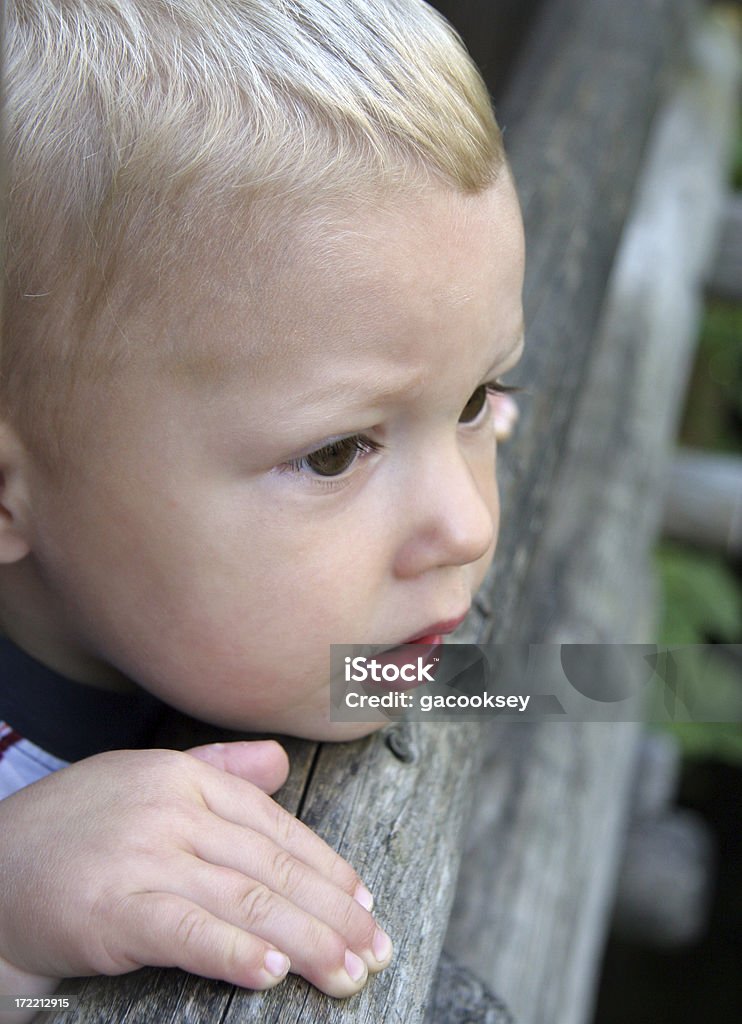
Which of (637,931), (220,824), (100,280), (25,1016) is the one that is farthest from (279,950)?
(637,931)

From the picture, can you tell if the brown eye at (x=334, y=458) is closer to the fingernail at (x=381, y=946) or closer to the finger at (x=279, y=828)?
the finger at (x=279, y=828)

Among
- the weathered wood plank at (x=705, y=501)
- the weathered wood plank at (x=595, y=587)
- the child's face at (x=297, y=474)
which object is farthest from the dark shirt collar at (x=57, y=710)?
the weathered wood plank at (x=705, y=501)

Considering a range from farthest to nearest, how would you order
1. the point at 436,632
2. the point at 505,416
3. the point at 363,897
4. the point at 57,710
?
the point at 505,416, the point at 57,710, the point at 436,632, the point at 363,897

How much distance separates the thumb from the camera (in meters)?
1.08

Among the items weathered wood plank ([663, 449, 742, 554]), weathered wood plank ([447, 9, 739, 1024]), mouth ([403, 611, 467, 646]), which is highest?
mouth ([403, 611, 467, 646])

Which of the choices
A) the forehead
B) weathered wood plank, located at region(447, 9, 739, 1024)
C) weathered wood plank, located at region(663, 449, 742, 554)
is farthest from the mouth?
weathered wood plank, located at region(663, 449, 742, 554)

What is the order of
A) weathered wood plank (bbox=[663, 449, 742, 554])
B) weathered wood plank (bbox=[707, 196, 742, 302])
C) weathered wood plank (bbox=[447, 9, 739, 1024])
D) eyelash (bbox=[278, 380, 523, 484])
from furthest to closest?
weathered wood plank (bbox=[707, 196, 742, 302]) < weathered wood plank (bbox=[663, 449, 742, 554]) < weathered wood plank (bbox=[447, 9, 739, 1024]) < eyelash (bbox=[278, 380, 523, 484])

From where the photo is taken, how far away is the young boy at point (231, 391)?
955 mm

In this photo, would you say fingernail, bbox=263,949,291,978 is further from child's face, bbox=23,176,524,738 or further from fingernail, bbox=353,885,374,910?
child's face, bbox=23,176,524,738

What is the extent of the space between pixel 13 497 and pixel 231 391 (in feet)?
0.88

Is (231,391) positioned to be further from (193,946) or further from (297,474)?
(193,946)

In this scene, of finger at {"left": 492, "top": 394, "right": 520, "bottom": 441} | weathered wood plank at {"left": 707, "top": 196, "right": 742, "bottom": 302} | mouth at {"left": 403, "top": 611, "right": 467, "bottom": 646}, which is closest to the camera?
mouth at {"left": 403, "top": 611, "right": 467, "bottom": 646}

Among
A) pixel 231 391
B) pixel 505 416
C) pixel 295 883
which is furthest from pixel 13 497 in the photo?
pixel 505 416

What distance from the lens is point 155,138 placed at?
39.7 inches
